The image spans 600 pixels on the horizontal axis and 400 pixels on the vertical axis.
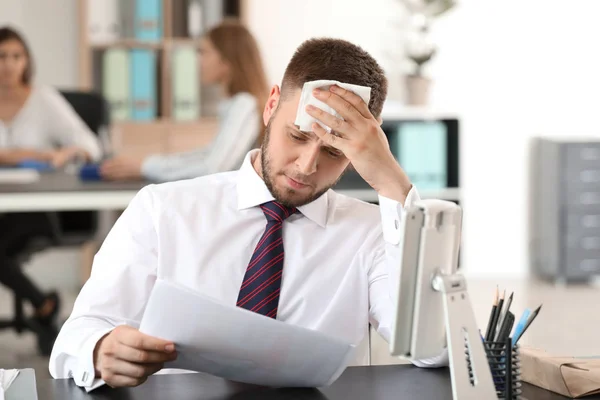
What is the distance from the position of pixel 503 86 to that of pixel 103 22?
2.43 m

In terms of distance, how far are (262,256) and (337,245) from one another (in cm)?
15

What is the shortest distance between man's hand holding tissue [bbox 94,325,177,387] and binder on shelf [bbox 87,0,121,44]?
3.94m

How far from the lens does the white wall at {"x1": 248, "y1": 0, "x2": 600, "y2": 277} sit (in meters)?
5.45

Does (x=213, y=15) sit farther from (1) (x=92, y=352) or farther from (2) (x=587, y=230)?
(1) (x=92, y=352)

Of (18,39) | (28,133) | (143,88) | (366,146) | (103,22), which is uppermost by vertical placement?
(103,22)

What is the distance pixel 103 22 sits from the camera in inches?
193

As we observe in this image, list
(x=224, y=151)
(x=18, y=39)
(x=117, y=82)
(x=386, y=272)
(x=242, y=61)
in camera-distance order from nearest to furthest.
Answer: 1. (x=386, y=272)
2. (x=224, y=151)
3. (x=242, y=61)
4. (x=18, y=39)
5. (x=117, y=82)

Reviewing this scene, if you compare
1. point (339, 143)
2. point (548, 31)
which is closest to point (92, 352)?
point (339, 143)

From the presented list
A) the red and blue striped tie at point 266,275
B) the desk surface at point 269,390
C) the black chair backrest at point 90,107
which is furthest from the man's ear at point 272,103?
the black chair backrest at point 90,107

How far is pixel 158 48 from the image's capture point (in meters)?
5.01

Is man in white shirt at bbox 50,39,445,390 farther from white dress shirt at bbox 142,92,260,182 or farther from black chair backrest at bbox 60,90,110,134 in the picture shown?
black chair backrest at bbox 60,90,110,134

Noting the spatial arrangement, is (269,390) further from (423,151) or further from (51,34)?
(51,34)

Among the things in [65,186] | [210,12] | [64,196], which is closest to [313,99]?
[64,196]

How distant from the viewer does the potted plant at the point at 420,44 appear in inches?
204
